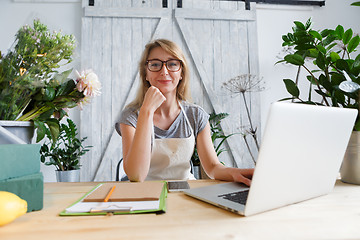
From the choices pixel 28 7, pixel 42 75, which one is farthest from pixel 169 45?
pixel 28 7

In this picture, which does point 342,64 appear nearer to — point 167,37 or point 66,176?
point 167,37

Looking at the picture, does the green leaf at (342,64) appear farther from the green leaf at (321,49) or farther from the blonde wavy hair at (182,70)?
the blonde wavy hair at (182,70)

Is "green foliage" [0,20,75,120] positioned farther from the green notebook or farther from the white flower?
the green notebook

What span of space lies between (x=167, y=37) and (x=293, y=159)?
270 centimetres

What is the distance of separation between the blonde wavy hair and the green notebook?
897 millimetres

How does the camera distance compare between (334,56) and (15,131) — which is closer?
(15,131)

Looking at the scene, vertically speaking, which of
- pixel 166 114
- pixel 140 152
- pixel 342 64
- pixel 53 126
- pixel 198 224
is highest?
pixel 342 64

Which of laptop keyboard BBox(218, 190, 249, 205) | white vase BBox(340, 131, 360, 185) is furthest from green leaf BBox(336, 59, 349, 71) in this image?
laptop keyboard BBox(218, 190, 249, 205)

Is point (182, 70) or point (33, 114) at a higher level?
point (182, 70)

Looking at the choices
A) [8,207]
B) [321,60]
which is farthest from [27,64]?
[321,60]

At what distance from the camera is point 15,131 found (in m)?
0.68

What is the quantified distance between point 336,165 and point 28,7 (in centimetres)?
332

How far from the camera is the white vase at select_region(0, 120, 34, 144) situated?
0.64 meters

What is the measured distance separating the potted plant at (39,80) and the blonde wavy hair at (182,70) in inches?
27.7
